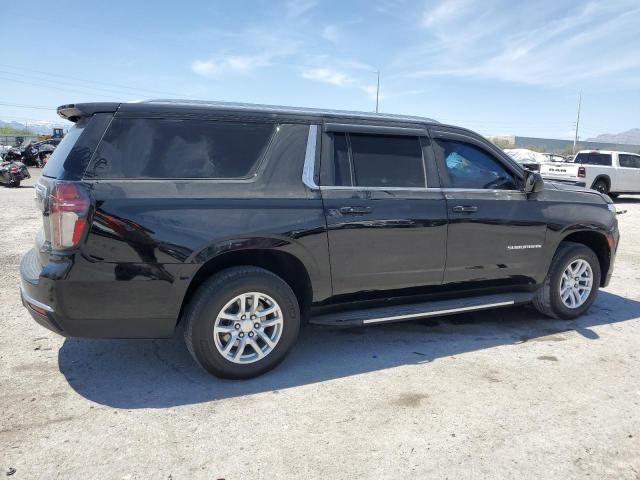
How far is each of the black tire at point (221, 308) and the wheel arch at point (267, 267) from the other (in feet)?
0.30

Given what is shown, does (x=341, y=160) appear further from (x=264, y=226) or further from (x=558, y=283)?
(x=558, y=283)

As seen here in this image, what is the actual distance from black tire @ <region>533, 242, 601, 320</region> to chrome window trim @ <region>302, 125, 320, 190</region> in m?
2.66

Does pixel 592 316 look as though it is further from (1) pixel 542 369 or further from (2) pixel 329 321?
(2) pixel 329 321

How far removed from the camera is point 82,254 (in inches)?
120

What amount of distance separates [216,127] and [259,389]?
1.85m

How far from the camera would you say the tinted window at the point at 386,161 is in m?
3.93

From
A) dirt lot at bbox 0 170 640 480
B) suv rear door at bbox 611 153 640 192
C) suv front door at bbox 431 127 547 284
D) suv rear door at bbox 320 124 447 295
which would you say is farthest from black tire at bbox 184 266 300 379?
suv rear door at bbox 611 153 640 192

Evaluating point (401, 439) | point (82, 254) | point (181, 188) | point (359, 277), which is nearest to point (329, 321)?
point (359, 277)

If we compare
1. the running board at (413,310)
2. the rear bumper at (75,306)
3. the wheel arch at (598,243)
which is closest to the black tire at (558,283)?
the wheel arch at (598,243)

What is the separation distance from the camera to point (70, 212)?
3.02 m

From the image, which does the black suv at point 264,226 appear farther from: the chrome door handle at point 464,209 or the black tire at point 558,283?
the black tire at point 558,283

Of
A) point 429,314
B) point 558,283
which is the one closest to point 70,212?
point 429,314

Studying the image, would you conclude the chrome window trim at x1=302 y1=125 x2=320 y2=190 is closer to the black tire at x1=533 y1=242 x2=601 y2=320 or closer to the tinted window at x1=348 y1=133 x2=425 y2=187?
the tinted window at x1=348 y1=133 x2=425 y2=187

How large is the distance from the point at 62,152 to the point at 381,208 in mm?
2286
